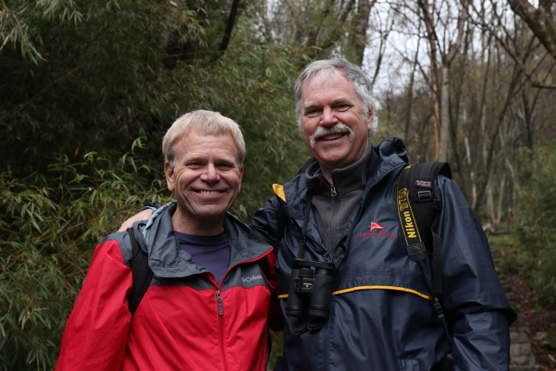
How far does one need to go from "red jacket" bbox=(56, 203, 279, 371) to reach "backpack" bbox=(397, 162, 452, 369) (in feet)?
2.17

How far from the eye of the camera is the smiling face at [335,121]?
242cm

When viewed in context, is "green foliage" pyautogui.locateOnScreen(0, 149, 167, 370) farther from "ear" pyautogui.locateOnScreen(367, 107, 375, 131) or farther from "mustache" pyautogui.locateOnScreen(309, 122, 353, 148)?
"ear" pyautogui.locateOnScreen(367, 107, 375, 131)

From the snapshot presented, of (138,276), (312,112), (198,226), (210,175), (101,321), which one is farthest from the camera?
(312,112)

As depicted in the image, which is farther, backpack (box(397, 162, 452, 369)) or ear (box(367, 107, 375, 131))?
ear (box(367, 107, 375, 131))

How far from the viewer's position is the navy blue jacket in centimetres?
205

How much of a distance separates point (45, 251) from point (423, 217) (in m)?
2.72

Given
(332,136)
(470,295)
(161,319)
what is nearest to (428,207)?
(470,295)

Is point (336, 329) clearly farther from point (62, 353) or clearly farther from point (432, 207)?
point (62, 353)

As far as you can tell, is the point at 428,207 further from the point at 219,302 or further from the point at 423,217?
the point at 219,302

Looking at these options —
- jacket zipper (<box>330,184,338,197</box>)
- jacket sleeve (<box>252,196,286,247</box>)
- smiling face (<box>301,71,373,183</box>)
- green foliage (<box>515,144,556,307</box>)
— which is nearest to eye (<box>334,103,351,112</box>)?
smiling face (<box>301,71,373,183</box>)

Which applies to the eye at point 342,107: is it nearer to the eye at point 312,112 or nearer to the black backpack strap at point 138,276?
the eye at point 312,112

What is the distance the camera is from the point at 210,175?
2.27 metres

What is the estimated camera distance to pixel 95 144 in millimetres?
4656

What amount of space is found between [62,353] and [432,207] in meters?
1.47
